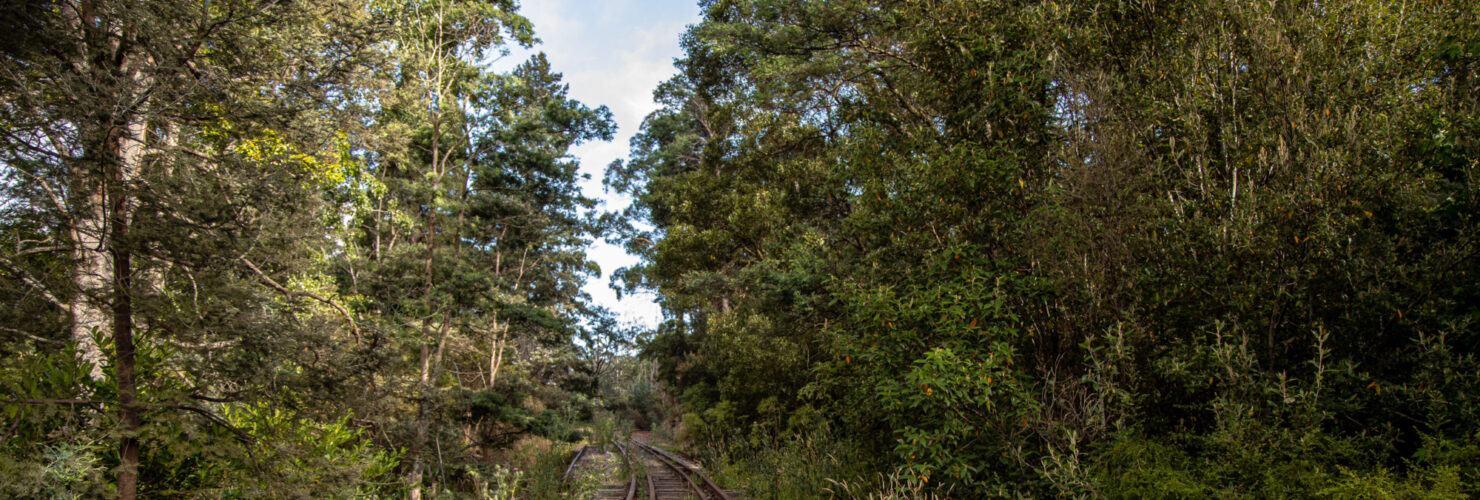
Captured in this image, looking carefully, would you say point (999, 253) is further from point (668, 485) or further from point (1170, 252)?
point (668, 485)

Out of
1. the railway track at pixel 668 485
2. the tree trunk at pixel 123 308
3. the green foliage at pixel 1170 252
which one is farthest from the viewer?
the railway track at pixel 668 485

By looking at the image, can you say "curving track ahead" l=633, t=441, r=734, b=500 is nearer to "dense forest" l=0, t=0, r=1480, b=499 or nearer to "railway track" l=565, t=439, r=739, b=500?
"railway track" l=565, t=439, r=739, b=500

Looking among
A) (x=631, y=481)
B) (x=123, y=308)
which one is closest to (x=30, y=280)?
(x=123, y=308)

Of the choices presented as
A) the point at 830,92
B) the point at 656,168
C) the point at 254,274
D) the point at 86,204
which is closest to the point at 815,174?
the point at 830,92

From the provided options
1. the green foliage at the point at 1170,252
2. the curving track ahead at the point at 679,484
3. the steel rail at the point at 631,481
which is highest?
the green foliage at the point at 1170,252

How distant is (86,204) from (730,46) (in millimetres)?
11706

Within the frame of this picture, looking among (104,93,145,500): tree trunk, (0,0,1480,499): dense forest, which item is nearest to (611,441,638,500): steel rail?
(0,0,1480,499): dense forest

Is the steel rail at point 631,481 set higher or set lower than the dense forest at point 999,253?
lower

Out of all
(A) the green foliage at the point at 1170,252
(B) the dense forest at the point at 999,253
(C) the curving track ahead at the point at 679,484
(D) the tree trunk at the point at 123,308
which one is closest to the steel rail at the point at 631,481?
(C) the curving track ahead at the point at 679,484

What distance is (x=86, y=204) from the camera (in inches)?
183

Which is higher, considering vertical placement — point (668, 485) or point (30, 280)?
point (30, 280)

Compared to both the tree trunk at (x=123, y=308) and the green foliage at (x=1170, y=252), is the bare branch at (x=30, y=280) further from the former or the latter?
the green foliage at (x=1170, y=252)

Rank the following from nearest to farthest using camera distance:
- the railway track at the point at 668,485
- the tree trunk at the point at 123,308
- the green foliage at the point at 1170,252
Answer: the green foliage at the point at 1170,252
the tree trunk at the point at 123,308
the railway track at the point at 668,485

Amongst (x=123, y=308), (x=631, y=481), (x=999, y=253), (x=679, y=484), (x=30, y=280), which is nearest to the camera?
(x=30, y=280)
